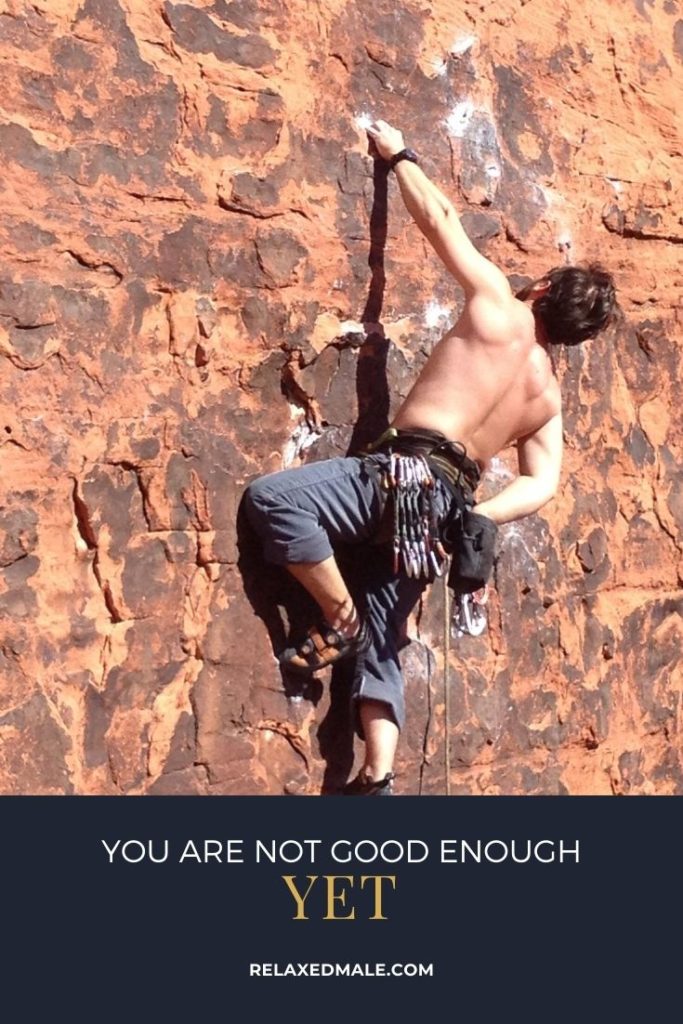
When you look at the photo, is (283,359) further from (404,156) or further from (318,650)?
(318,650)

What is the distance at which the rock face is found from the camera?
12.8 feet

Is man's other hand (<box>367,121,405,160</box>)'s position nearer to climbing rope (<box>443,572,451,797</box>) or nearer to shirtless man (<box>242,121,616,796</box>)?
shirtless man (<box>242,121,616,796</box>)

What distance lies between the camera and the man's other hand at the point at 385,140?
4488 millimetres

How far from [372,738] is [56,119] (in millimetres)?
1849

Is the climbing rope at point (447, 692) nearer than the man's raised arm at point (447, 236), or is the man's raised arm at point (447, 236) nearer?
the man's raised arm at point (447, 236)

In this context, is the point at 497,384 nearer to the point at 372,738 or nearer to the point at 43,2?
the point at 372,738

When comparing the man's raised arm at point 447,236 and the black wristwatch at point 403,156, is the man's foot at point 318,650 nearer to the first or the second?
the man's raised arm at point 447,236

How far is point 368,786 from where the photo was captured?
14.0ft

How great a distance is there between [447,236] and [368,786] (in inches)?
60.6

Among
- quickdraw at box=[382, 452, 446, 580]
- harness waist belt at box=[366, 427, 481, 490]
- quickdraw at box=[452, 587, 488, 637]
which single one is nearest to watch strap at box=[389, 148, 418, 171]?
harness waist belt at box=[366, 427, 481, 490]

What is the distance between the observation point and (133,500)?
403 centimetres

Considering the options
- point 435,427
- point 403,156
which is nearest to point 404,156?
point 403,156

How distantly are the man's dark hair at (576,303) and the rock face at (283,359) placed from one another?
41cm

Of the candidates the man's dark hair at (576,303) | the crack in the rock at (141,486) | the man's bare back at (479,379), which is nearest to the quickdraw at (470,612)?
the man's bare back at (479,379)
